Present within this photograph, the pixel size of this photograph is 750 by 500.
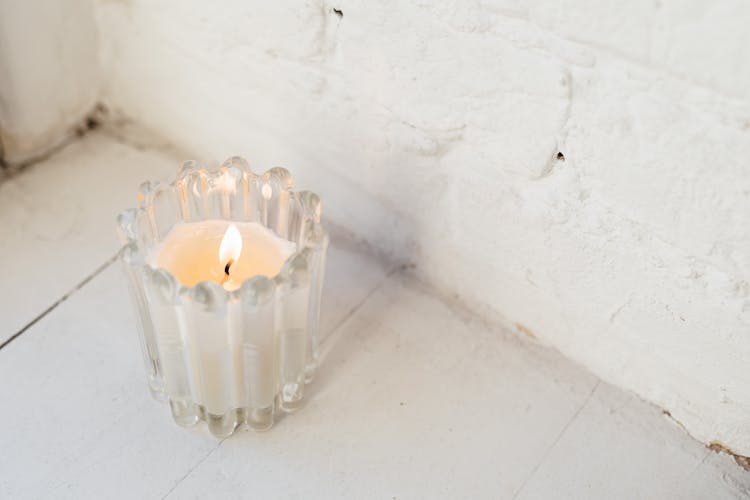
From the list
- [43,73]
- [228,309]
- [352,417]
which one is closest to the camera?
[228,309]

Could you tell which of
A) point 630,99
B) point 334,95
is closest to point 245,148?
point 334,95

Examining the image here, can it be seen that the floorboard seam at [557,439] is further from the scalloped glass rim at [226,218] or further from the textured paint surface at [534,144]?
the scalloped glass rim at [226,218]

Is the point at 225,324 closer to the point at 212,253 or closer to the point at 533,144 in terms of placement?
the point at 212,253

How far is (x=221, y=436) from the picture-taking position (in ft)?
2.14

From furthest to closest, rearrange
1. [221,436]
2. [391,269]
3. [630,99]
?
[391,269] → [221,436] → [630,99]

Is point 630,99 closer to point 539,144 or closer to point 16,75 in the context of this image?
point 539,144

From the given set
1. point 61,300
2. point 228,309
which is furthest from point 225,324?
point 61,300

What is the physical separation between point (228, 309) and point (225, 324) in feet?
0.05

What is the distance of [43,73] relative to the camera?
0.83m

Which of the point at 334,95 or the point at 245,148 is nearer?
the point at 334,95

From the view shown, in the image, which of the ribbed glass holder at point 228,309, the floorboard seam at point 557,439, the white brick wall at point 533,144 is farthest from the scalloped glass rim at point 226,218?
the floorboard seam at point 557,439

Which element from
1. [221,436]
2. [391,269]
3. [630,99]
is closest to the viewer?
[630,99]

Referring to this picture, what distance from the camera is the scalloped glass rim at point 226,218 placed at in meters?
0.56

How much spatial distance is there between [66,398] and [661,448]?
48cm
